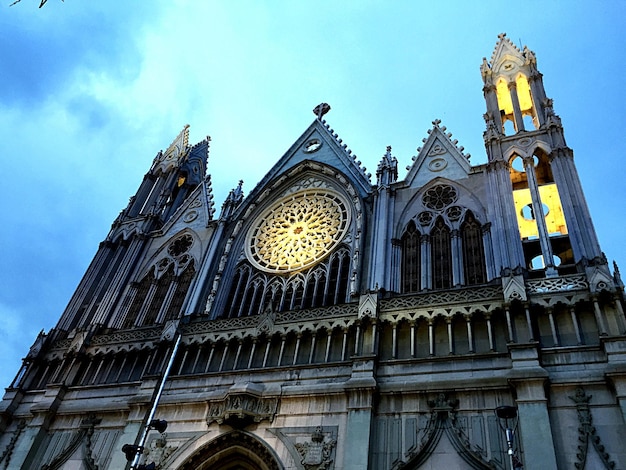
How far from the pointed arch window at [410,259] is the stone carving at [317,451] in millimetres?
7013

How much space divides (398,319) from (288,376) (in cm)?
473

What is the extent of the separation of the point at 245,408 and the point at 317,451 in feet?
10.5

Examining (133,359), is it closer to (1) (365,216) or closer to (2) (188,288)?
(2) (188,288)

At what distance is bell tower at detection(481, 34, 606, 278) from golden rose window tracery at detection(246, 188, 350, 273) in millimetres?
7837

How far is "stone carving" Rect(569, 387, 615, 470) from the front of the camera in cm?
1373

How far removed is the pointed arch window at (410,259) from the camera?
2133 centimetres

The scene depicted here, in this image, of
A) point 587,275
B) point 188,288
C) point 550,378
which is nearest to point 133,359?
point 188,288

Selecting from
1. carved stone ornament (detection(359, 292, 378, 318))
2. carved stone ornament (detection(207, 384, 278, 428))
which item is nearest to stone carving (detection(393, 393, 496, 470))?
carved stone ornament (detection(359, 292, 378, 318))

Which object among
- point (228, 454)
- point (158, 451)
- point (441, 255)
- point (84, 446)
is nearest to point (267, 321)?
point (228, 454)

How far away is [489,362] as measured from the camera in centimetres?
1675

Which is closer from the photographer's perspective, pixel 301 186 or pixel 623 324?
pixel 623 324

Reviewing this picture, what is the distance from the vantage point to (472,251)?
21250mm

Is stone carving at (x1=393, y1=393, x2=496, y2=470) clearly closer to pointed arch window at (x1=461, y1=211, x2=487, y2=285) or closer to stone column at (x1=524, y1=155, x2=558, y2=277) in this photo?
pointed arch window at (x1=461, y1=211, x2=487, y2=285)

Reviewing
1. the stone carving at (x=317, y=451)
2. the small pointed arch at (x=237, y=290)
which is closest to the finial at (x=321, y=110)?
the small pointed arch at (x=237, y=290)
